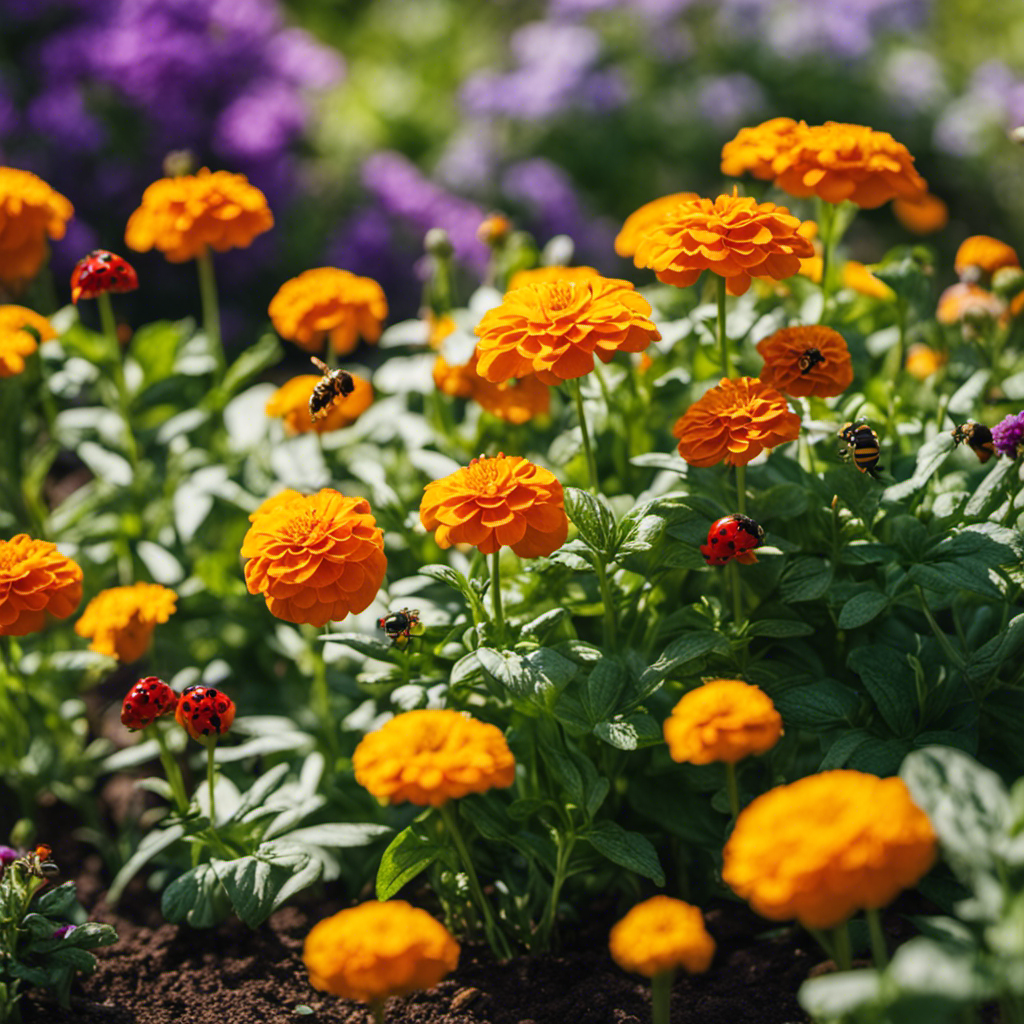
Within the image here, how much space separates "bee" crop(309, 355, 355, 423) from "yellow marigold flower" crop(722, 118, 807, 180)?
0.83m

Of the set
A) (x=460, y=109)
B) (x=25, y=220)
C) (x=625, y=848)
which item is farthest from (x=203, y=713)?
(x=460, y=109)

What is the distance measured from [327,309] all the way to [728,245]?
90cm

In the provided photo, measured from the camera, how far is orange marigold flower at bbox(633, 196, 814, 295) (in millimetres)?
1725

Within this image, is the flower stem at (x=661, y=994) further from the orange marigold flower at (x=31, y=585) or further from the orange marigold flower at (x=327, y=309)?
the orange marigold flower at (x=327, y=309)

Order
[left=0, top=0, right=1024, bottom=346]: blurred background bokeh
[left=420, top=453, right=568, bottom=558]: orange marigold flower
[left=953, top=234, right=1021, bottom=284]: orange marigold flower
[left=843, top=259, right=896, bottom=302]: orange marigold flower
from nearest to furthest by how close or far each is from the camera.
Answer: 1. [left=420, top=453, right=568, bottom=558]: orange marigold flower
2. [left=953, top=234, right=1021, bottom=284]: orange marigold flower
3. [left=843, top=259, right=896, bottom=302]: orange marigold flower
4. [left=0, top=0, right=1024, bottom=346]: blurred background bokeh

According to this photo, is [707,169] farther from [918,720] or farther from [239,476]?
[918,720]

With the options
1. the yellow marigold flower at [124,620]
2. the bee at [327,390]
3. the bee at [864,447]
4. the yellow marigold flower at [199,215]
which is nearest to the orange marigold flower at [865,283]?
the bee at [864,447]

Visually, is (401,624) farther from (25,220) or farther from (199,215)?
(25,220)

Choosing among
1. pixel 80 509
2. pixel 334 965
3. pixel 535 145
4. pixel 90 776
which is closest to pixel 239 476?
pixel 80 509

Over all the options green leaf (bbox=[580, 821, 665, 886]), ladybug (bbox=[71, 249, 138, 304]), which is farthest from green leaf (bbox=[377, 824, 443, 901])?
ladybug (bbox=[71, 249, 138, 304])

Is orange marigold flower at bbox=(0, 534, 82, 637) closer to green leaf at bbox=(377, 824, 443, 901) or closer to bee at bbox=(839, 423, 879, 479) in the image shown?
green leaf at bbox=(377, 824, 443, 901)

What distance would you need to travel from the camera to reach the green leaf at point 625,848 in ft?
5.78

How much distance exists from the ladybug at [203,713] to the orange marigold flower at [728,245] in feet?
3.23

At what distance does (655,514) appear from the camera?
6.16 ft
